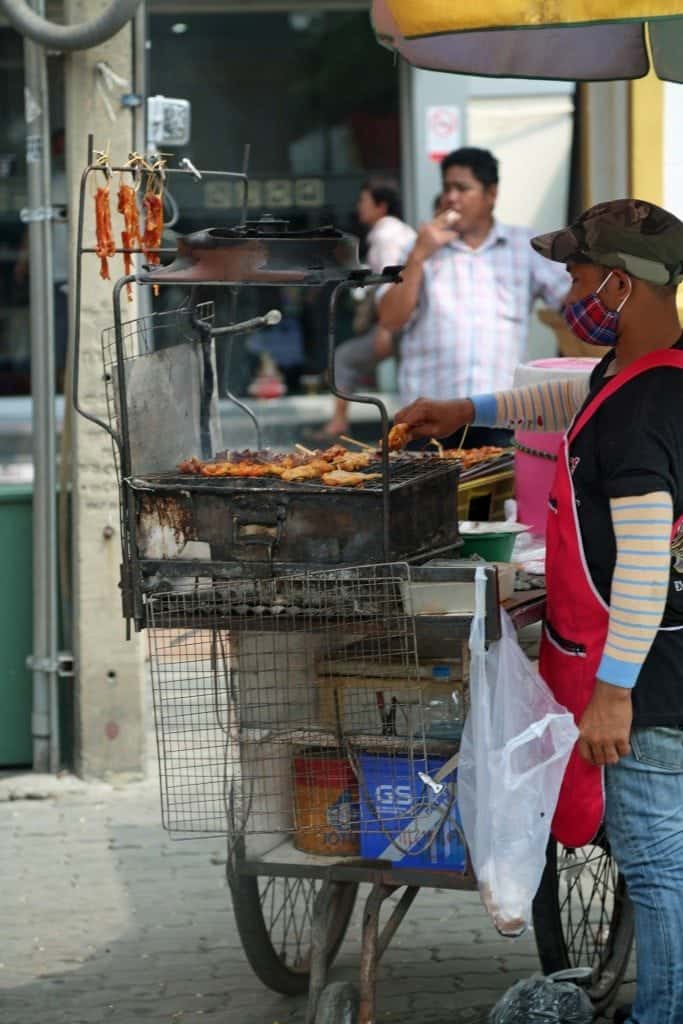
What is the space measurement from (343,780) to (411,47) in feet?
5.67

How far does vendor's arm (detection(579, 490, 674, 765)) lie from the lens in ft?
10.3

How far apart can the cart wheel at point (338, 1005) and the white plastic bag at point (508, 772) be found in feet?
1.51

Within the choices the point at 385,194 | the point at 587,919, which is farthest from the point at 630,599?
the point at 385,194

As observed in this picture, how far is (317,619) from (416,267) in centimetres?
317

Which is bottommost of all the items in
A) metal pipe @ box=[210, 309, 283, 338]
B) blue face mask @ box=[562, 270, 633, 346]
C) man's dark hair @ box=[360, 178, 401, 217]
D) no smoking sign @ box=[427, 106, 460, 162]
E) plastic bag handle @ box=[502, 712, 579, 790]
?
plastic bag handle @ box=[502, 712, 579, 790]

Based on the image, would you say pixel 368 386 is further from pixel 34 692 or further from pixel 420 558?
pixel 420 558

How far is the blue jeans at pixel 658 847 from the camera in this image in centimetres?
333

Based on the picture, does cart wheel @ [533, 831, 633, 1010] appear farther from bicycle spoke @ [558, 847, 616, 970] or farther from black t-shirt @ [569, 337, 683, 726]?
black t-shirt @ [569, 337, 683, 726]

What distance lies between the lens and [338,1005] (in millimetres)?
3547

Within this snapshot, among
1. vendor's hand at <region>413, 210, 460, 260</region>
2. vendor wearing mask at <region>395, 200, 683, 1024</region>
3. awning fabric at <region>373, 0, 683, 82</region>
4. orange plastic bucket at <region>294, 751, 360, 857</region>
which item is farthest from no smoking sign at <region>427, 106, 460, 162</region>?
orange plastic bucket at <region>294, 751, 360, 857</region>

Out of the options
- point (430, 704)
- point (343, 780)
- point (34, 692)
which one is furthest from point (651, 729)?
point (34, 692)

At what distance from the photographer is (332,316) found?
324 centimetres

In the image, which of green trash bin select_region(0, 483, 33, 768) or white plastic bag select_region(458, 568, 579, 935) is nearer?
white plastic bag select_region(458, 568, 579, 935)

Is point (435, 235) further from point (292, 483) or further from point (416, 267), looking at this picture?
point (292, 483)
